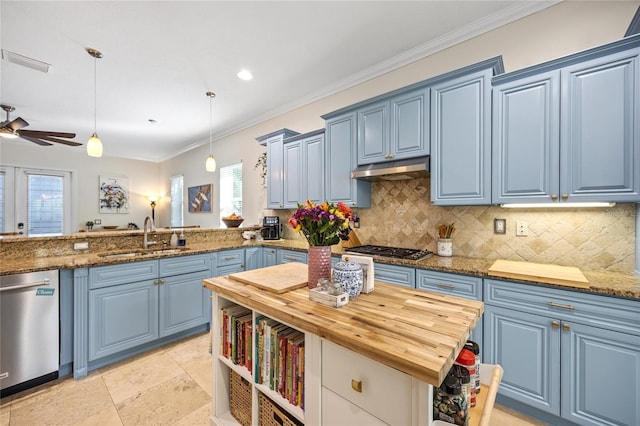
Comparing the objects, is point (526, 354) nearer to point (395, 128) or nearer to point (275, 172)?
point (395, 128)

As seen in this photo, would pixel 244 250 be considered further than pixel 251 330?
Yes

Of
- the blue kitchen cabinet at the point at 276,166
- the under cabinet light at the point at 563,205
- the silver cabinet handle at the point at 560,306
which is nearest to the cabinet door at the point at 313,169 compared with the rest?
the blue kitchen cabinet at the point at 276,166

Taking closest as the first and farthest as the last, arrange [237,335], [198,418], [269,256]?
[237,335], [198,418], [269,256]

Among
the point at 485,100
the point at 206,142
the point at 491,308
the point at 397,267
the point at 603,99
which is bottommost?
the point at 491,308

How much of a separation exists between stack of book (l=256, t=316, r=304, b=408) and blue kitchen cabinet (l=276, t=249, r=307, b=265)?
176cm

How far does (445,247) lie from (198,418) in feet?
7.56

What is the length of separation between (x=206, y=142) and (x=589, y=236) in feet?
20.4

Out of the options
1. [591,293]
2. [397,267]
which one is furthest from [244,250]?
[591,293]

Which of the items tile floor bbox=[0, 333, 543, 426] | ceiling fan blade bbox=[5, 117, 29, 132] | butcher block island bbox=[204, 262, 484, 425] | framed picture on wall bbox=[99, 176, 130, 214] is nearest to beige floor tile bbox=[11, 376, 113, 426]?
tile floor bbox=[0, 333, 543, 426]

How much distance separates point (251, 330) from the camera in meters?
1.33

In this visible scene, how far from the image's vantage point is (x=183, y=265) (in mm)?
2756

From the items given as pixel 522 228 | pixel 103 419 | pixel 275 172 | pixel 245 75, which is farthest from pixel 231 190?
pixel 522 228

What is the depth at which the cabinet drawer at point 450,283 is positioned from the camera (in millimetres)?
1857

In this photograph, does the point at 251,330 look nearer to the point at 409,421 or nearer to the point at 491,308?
the point at 409,421
